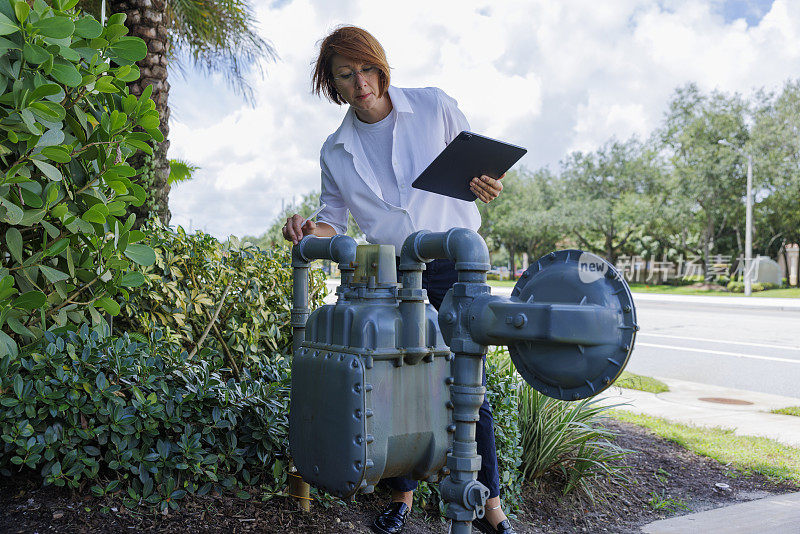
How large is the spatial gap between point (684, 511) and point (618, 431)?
1132 millimetres

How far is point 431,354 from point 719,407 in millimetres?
4771

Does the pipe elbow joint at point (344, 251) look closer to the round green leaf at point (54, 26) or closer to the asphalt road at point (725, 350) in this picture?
the round green leaf at point (54, 26)

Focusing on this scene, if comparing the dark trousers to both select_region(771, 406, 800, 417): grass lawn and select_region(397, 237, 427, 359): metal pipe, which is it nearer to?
select_region(397, 237, 427, 359): metal pipe

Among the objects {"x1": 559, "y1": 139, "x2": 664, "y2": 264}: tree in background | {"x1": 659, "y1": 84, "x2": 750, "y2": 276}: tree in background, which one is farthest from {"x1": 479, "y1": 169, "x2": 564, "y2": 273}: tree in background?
{"x1": 659, "y1": 84, "x2": 750, "y2": 276}: tree in background

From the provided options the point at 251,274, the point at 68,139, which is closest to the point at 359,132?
the point at 68,139

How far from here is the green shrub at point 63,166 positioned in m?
2.23

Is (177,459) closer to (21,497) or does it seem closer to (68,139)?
(21,497)

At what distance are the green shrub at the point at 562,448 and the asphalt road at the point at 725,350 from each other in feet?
13.2

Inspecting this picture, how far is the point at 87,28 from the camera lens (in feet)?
7.75

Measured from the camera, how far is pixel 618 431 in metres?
4.46

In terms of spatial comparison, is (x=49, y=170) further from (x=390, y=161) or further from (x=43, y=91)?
(x=390, y=161)

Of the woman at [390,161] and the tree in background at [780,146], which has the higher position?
the tree in background at [780,146]

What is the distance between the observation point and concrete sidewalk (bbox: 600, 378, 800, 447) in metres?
4.92

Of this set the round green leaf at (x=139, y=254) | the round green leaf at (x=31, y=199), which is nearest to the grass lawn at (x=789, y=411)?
the round green leaf at (x=139, y=254)
